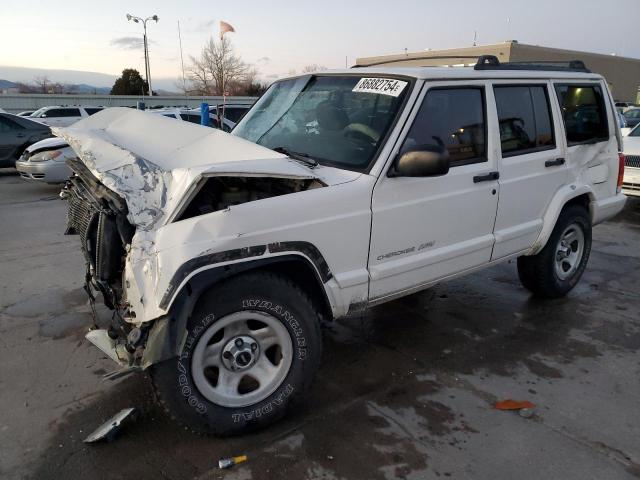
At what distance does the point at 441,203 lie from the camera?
3.45 metres

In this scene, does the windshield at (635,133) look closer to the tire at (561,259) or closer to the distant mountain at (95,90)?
the tire at (561,259)

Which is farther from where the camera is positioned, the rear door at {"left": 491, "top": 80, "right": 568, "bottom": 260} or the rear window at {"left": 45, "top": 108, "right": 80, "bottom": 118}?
the rear window at {"left": 45, "top": 108, "right": 80, "bottom": 118}

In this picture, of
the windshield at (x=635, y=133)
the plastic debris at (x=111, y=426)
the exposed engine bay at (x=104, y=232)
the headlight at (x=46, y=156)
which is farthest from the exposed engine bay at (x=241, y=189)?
the windshield at (x=635, y=133)

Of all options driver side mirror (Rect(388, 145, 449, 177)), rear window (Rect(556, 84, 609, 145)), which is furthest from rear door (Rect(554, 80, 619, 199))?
driver side mirror (Rect(388, 145, 449, 177))

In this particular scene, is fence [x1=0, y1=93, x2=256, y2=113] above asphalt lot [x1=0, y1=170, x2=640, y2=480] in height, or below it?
above

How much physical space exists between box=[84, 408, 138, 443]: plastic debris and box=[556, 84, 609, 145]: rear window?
410cm

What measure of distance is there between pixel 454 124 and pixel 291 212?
5.14 feet

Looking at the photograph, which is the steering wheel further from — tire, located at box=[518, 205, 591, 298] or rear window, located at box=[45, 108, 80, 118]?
rear window, located at box=[45, 108, 80, 118]

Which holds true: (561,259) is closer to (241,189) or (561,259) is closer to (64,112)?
(241,189)

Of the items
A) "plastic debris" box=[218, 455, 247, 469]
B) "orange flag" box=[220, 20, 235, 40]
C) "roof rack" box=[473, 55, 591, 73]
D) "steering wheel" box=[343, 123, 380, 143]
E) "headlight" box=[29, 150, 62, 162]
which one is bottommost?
"plastic debris" box=[218, 455, 247, 469]

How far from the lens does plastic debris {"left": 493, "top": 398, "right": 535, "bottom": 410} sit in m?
3.19

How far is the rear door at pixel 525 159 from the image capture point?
395 centimetres

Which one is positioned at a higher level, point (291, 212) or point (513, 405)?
point (291, 212)

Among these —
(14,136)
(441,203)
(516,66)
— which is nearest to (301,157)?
(441,203)
